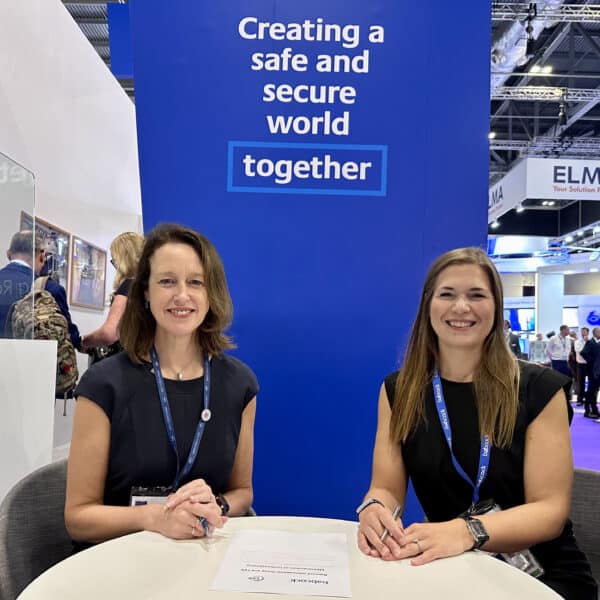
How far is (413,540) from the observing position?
122 cm

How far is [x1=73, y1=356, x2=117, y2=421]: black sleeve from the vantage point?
1535 mm

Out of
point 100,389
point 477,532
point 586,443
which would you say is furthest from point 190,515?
point 586,443

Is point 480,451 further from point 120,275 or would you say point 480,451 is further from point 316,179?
point 120,275

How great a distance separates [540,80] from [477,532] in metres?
11.7

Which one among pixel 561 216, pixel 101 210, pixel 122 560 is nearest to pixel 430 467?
pixel 122 560

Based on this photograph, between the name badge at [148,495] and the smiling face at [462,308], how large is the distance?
87cm

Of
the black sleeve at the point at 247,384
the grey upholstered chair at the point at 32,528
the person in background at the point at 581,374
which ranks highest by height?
the black sleeve at the point at 247,384

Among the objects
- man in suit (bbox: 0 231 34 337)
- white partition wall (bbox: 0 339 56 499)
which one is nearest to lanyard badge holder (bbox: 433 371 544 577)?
white partition wall (bbox: 0 339 56 499)

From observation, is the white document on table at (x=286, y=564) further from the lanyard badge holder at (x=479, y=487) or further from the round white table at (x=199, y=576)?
the lanyard badge holder at (x=479, y=487)

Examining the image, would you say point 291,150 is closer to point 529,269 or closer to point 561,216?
point 561,216

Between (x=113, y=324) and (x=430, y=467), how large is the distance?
5.79 ft

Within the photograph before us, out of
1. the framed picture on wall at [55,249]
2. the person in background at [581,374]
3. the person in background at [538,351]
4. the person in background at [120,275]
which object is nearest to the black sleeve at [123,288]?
the person in background at [120,275]

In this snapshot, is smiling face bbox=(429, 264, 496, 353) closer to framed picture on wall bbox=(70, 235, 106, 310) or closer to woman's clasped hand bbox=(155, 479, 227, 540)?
woman's clasped hand bbox=(155, 479, 227, 540)

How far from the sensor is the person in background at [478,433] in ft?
4.78
